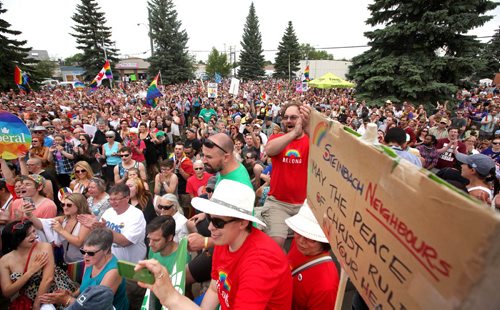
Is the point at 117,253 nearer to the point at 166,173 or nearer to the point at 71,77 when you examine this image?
the point at 166,173

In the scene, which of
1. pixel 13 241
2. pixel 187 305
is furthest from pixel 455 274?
pixel 13 241

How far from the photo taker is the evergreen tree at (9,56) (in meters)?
28.2

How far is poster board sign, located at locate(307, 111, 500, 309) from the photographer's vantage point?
0.69 metres

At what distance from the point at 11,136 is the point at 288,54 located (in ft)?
165

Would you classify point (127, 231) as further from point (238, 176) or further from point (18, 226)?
point (238, 176)

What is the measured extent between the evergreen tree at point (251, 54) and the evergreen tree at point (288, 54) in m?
3.70

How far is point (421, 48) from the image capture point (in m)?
15.9

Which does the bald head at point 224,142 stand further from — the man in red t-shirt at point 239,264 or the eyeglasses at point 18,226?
the eyeglasses at point 18,226

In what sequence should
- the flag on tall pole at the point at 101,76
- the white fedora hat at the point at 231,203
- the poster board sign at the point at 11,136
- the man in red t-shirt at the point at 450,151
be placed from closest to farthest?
1. the white fedora hat at the point at 231,203
2. the poster board sign at the point at 11,136
3. the man in red t-shirt at the point at 450,151
4. the flag on tall pole at the point at 101,76

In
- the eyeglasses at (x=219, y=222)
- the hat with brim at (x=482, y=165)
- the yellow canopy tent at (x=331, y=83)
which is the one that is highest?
the yellow canopy tent at (x=331, y=83)

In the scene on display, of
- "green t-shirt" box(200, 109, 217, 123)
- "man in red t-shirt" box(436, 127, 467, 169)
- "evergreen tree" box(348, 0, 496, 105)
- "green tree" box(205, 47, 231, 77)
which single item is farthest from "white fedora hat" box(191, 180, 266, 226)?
"green tree" box(205, 47, 231, 77)

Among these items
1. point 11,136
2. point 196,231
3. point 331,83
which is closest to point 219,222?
point 196,231

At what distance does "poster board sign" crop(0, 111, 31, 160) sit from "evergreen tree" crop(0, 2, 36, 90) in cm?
3064

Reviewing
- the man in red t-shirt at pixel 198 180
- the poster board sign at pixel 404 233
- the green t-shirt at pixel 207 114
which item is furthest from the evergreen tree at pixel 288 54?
the poster board sign at pixel 404 233
